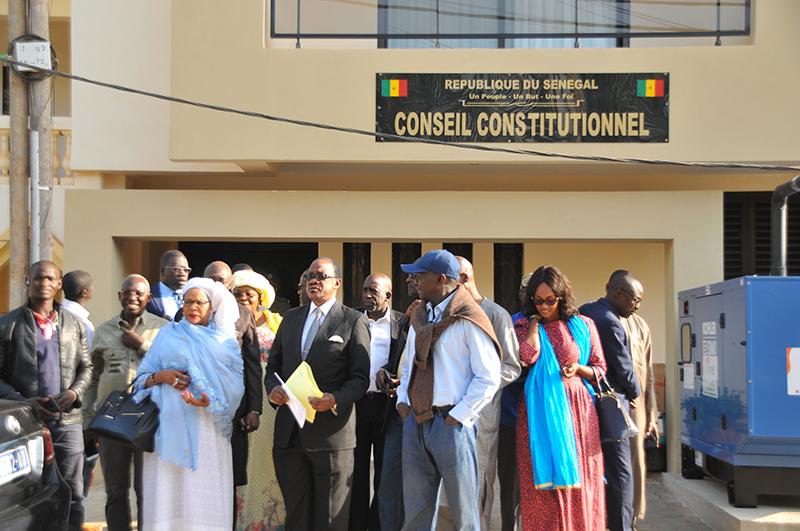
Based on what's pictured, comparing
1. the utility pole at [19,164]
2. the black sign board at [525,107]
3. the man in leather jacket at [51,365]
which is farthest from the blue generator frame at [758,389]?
the utility pole at [19,164]

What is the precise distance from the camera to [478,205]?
9898 mm

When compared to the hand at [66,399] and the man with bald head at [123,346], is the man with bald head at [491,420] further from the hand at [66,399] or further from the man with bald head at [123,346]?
the hand at [66,399]

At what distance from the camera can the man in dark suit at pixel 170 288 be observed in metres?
7.39

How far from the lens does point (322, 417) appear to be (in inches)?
239

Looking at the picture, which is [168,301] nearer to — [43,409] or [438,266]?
[43,409]

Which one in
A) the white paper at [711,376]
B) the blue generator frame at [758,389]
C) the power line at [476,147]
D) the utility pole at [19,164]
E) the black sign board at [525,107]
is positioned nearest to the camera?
the blue generator frame at [758,389]

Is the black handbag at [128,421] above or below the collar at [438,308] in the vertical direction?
below

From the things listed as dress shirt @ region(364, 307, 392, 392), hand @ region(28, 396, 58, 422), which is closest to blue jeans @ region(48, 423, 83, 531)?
hand @ region(28, 396, 58, 422)

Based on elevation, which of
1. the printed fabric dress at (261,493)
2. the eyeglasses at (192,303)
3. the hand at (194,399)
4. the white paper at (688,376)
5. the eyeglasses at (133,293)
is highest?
the eyeglasses at (133,293)

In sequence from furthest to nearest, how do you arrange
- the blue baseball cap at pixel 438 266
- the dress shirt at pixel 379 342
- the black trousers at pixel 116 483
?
the dress shirt at pixel 379 342, the black trousers at pixel 116 483, the blue baseball cap at pixel 438 266

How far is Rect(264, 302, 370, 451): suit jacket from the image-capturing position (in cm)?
606

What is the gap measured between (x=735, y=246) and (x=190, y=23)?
22.0 feet

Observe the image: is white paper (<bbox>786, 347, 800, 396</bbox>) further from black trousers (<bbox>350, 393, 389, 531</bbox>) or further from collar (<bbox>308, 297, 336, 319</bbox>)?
collar (<bbox>308, 297, 336, 319</bbox>)

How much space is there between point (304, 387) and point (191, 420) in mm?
744
